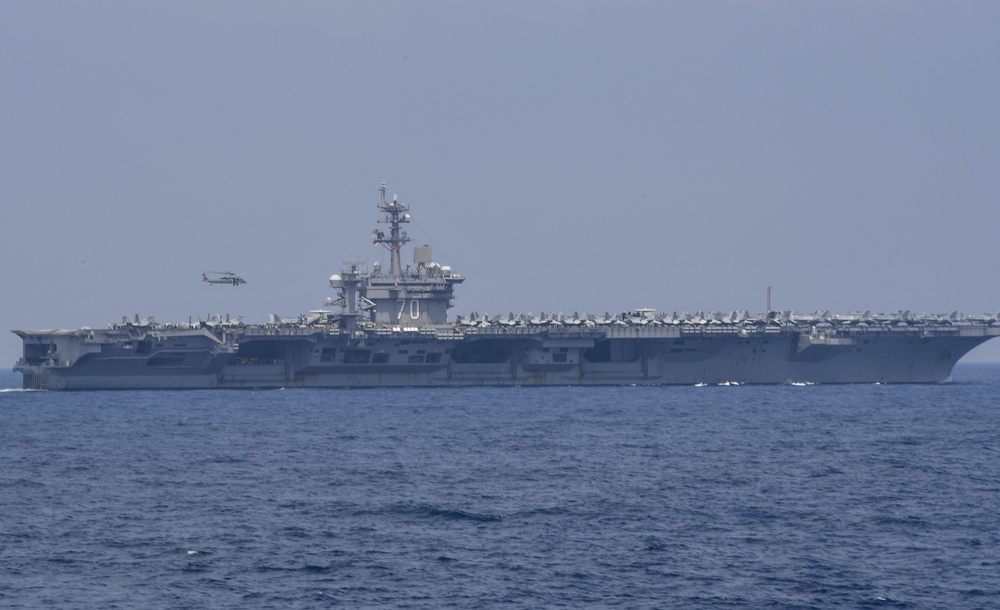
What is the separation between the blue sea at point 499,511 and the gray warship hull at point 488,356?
886cm

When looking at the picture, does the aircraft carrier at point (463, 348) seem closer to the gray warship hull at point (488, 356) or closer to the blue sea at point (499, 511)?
the gray warship hull at point (488, 356)

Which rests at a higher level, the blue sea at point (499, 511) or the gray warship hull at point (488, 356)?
the gray warship hull at point (488, 356)

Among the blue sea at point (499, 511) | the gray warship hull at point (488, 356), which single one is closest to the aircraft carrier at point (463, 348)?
the gray warship hull at point (488, 356)

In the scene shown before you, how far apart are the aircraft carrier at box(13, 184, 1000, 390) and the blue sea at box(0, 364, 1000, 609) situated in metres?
9.03

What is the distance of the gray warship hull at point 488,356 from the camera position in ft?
173

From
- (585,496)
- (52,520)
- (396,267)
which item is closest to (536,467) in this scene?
(585,496)

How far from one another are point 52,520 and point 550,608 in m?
10.6

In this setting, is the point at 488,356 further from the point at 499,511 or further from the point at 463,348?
the point at 499,511

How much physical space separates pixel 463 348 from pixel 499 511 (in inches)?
1258

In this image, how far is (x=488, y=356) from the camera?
5609 cm

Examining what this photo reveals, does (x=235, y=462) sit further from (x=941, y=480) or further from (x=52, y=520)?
(x=941, y=480)

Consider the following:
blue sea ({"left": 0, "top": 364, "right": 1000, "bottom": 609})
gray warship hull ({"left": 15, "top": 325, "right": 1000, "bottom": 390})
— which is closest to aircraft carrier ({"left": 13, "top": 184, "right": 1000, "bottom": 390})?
gray warship hull ({"left": 15, "top": 325, "right": 1000, "bottom": 390})

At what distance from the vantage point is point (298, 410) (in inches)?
1795

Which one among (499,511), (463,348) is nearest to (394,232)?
(463,348)
